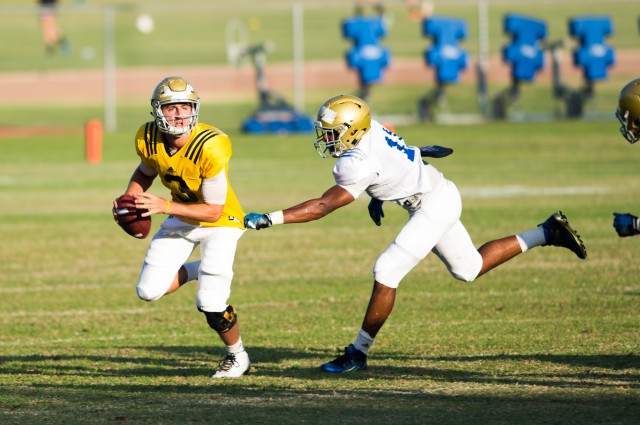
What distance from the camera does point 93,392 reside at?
24.4 ft

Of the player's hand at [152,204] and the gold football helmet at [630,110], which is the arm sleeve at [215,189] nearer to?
the player's hand at [152,204]

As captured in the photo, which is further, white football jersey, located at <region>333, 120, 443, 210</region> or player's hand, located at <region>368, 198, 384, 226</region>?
player's hand, located at <region>368, 198, 384, 226</region>

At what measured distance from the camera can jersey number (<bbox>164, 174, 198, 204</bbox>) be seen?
800cm

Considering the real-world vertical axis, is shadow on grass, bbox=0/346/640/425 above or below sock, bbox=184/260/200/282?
below

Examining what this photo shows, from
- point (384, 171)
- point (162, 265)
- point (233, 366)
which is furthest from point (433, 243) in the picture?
point (162, 265)

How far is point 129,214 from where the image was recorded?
307 inches

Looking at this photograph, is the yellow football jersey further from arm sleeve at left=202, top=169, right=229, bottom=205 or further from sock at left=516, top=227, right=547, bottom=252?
sock at left=516, top=227, right=547, bottom=252

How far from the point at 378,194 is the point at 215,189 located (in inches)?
43.6

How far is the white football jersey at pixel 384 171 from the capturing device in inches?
303

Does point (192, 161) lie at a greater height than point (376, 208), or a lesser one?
greater

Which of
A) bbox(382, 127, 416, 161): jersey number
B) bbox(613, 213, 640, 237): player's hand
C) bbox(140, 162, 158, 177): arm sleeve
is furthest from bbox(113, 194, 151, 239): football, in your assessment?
bbox(613, 213, 640, 237): player's hand

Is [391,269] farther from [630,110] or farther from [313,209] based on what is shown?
Answer: [630,110]

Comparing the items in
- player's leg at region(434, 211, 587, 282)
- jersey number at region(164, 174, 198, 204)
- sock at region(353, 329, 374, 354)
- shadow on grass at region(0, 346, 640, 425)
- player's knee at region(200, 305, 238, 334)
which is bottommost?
shadow on grass at region(0, 346, 640, 425)

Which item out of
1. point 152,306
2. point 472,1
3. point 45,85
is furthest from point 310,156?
point 45,85
